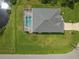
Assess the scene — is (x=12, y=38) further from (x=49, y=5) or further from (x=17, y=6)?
(x=49, y=5)

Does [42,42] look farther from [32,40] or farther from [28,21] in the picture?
[28,21]

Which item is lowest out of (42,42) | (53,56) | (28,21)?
(53,56)

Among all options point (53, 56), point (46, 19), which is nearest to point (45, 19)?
point (46, 19)

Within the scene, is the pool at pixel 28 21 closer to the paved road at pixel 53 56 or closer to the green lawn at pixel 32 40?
the green lawn at pixel 32 40

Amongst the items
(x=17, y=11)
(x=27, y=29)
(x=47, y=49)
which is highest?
(x=17, y=11)

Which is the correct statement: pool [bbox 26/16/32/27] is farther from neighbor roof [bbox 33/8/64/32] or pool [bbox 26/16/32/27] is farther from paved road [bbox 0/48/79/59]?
paved road [bbox 0/48/79/59]

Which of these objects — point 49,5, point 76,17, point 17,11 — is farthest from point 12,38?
point 76,17

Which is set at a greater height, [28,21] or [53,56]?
[28,21]

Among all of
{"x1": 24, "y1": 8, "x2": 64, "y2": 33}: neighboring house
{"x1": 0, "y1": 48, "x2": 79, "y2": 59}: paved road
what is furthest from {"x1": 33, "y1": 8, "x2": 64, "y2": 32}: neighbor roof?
{"x1": 0, "y1": 48, "x2": 79, "y2": 59}: paved road
